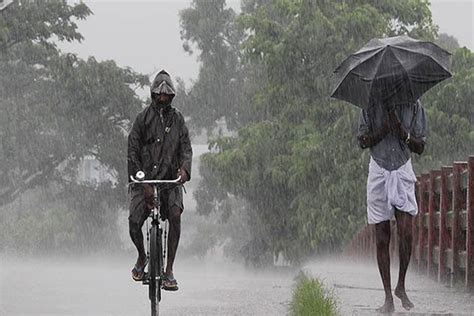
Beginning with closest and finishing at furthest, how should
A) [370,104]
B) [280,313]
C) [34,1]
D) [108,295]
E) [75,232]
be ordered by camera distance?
[370,104]
[280,313]
[108,295]
[34,1]
[75,232]

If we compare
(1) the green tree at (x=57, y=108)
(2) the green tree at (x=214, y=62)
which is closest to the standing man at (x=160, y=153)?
(1) the green tree at (x=57, y=108)

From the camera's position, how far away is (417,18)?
36625 millimetres

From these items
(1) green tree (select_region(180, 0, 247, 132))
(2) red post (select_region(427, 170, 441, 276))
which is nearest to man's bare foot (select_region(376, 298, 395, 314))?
(2) red post (select_region(427, 170, 441, 276))

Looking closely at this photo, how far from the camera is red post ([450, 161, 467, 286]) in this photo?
41.7 ft

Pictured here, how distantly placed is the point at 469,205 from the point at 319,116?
78.1 feet

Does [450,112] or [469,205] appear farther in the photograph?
[450,112]

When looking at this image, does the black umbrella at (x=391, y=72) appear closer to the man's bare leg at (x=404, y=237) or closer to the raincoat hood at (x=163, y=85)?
the man's bare leg at (x=404, y=237)

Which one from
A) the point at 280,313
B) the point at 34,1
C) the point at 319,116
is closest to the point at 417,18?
the point at 319,116

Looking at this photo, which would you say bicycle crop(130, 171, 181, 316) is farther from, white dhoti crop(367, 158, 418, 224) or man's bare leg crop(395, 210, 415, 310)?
man's bare leg crop(395, 210, 415, 310)

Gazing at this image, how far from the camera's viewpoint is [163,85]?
359 inches

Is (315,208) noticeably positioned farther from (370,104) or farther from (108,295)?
(370,104)

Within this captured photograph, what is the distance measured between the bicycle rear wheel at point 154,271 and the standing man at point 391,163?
5.24ft

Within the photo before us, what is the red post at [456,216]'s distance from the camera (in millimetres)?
12719

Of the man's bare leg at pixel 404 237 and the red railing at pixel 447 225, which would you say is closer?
the man's bare leg at pixel 404 237
